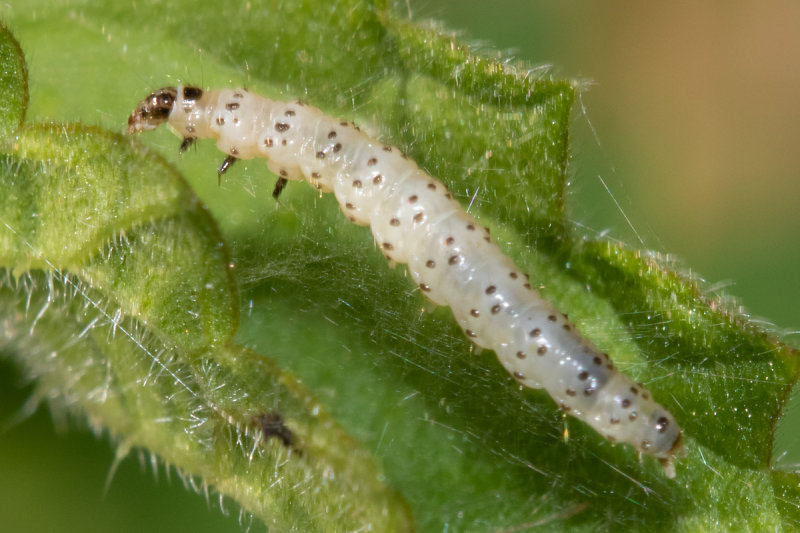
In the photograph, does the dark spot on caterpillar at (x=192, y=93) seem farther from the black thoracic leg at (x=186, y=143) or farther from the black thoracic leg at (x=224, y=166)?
the black thoracic leg at (x=224, y=166)

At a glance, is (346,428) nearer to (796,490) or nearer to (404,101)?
(404,101)

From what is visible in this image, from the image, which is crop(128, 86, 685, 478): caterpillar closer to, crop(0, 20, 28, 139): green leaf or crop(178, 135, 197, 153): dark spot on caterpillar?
crop(178, 135, 197, 153): dark spot on caterpillar

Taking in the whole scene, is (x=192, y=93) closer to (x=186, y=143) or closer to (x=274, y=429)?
(x=186, y=143)

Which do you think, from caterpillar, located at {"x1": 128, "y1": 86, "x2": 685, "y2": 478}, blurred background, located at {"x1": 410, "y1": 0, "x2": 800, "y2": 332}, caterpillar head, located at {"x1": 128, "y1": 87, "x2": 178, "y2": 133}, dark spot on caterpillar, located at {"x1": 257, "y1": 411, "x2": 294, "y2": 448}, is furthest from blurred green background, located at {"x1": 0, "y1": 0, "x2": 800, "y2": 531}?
dark spot on caterpillar, located at {"x1": 257, "y1": 411, "x2": 294, "y2": 448}

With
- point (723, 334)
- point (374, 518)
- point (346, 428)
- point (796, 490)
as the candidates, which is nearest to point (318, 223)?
point (346, 428)

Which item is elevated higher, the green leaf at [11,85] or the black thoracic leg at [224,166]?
the green leaf at [11,85]

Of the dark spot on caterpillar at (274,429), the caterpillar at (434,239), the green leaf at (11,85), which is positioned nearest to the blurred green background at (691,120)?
the caterpillar at (434,239)

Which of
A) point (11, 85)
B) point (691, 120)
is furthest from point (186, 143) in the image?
point (691, 120)
